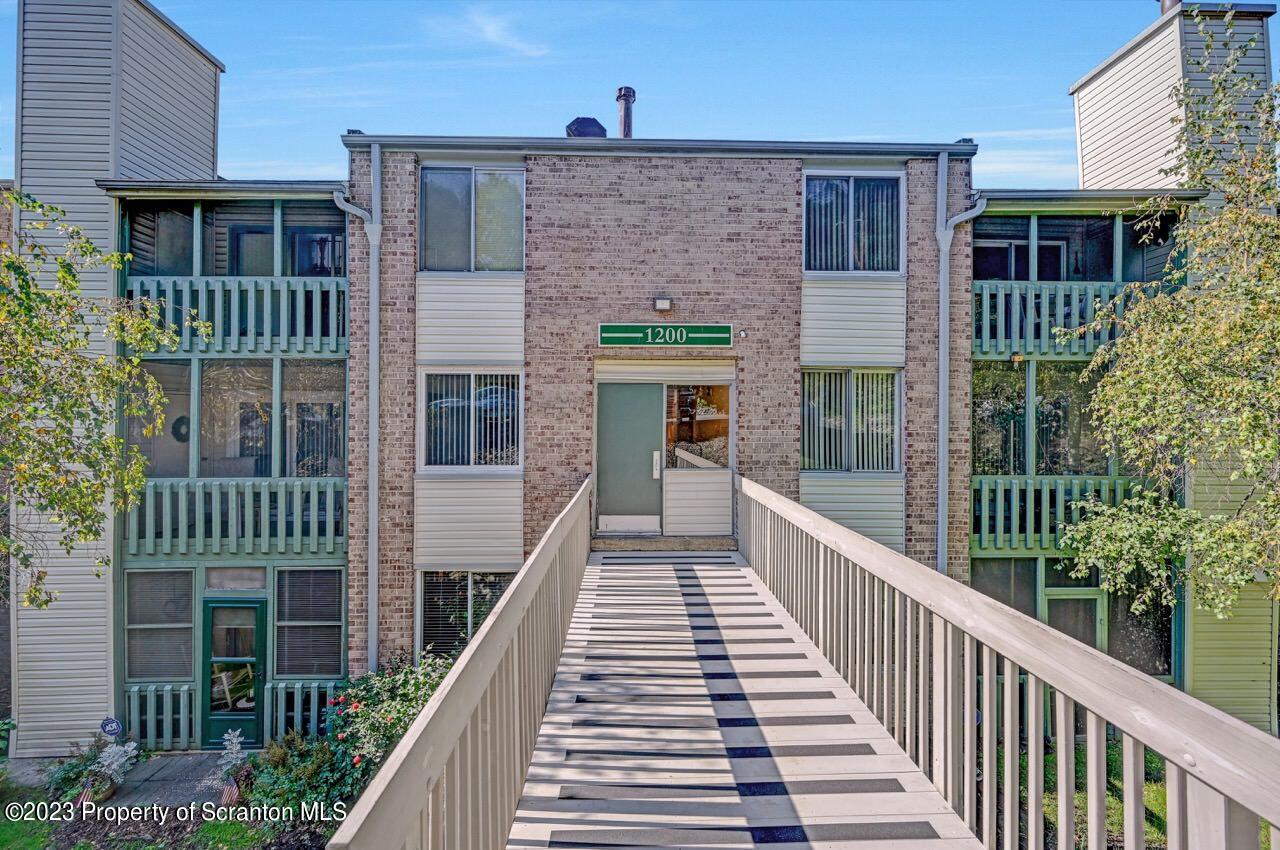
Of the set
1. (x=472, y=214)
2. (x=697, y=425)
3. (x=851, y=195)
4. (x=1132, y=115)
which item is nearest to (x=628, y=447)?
(x=697, y=425)

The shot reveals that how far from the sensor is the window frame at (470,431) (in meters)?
9.73

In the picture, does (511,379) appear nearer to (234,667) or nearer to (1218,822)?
(234,667)

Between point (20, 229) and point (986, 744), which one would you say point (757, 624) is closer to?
point (986, 744)

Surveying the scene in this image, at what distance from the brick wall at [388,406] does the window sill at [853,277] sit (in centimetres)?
609

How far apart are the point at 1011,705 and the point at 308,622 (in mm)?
9784

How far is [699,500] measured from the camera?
971cm

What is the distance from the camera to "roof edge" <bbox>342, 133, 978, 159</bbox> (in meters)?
9.48

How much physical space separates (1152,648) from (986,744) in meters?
9.81

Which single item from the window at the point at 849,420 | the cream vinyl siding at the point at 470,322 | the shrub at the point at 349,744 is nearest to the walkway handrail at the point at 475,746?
the shrub at the point at 349,744

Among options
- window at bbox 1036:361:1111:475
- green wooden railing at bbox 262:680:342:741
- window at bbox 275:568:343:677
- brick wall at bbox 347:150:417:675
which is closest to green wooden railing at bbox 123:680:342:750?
green wooden railing at bbox 262:680:342:741

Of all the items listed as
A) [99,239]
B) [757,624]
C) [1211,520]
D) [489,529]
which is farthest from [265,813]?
[1211,520]

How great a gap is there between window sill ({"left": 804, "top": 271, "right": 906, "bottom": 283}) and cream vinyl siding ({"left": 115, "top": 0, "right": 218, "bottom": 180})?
34.5ft

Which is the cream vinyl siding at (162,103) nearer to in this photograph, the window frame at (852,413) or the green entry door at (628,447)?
the green entry door at (628,447)

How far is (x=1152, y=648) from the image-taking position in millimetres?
9898
